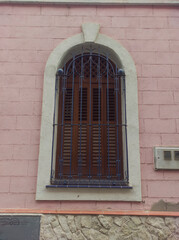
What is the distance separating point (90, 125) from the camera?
419 cm

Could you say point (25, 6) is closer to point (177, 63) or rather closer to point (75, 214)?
point (177, 63)

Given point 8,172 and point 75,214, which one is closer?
point 75,214

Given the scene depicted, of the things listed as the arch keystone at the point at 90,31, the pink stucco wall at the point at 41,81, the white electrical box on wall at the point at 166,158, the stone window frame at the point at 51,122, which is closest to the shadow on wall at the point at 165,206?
the pink stucco wall at the point at 41,81

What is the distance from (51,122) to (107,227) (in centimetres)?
194

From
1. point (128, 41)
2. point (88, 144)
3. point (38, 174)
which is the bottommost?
point (38, 174)

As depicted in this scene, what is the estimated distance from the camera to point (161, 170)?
400 cm

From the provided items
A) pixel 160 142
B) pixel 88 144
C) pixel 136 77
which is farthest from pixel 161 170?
pixel 136 77

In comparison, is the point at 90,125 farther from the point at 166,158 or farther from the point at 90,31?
the point at 90,31

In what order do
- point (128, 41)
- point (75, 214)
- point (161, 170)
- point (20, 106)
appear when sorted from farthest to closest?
point (128, 41) < point (20, 106) < point (161, 170) < point (75, 214)

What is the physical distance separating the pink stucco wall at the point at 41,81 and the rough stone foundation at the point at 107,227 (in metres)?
0.18

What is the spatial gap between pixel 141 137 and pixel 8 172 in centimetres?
234

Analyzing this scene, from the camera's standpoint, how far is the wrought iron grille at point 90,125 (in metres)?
4.13

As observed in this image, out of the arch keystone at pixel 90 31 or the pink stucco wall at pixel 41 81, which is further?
the arch keystone at pixel 90 31

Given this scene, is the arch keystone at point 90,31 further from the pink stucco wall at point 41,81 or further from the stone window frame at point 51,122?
the pink stucco wall at point 41,81
